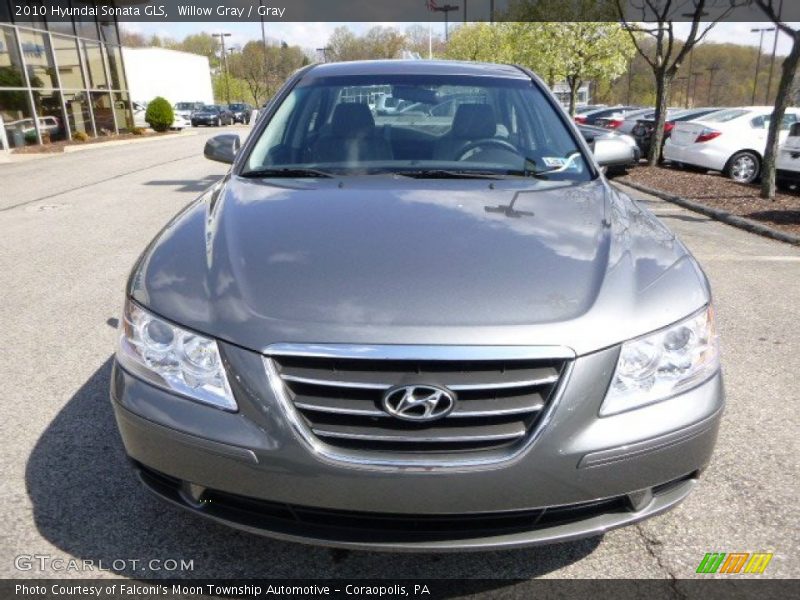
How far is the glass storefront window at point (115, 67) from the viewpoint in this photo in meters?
28.5

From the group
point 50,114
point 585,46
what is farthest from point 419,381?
point 585,46

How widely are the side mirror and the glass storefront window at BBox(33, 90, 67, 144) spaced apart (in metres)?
22.0

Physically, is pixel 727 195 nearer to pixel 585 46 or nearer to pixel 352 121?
pixel 352 121

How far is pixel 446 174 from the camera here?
2883mm

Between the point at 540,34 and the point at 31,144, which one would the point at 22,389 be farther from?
the point at 540,34

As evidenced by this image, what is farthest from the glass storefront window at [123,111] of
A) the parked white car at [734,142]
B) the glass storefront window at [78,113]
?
the parked white car at [734,142]

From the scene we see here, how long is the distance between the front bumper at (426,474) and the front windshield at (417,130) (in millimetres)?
1429

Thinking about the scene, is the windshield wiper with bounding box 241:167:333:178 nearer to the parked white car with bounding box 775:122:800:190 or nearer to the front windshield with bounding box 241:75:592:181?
the front windshield with bounding box 241:75:592:181

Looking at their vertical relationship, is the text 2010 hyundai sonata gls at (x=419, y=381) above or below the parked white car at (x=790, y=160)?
above

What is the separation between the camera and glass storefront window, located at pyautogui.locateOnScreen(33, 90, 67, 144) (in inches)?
868

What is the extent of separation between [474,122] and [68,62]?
26455 millimetres

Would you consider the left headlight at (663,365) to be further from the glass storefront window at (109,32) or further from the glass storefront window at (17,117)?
the glass storefront window at (109,32)

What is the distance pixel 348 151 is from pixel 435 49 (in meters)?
→ 56.0

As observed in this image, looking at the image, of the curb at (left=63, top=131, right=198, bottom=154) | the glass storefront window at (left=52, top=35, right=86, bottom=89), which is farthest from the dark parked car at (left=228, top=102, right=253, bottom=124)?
the glass storefront window at (left=52, top=35, right=86, bottom=89)
